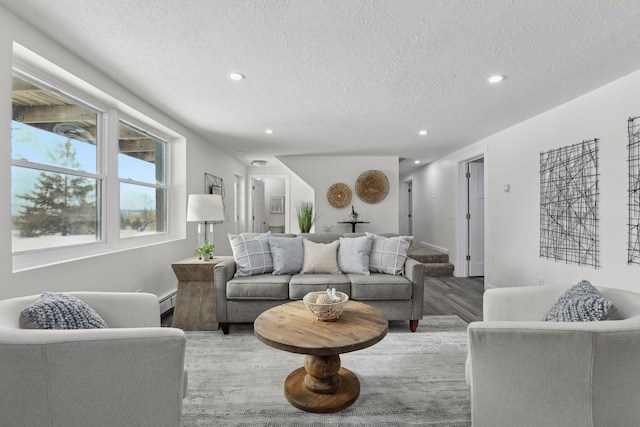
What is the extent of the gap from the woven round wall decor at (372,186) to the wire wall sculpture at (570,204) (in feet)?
9.09

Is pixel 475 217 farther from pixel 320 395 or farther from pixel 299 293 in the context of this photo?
pixel 320 395

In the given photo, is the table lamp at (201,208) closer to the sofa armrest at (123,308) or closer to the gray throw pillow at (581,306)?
the sofa armrest at (123,308)

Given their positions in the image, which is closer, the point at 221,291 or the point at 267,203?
the point at 221,291

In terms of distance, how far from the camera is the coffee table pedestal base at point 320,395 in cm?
165

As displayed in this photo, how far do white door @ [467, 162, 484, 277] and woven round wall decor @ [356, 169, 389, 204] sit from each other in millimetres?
1487

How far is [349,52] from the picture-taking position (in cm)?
201

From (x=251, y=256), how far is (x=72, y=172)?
1.58 m

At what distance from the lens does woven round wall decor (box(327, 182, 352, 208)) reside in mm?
5777

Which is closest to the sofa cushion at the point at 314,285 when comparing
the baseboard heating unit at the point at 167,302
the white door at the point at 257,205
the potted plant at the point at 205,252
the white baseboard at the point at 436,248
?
the potted plant at the point at 205,252

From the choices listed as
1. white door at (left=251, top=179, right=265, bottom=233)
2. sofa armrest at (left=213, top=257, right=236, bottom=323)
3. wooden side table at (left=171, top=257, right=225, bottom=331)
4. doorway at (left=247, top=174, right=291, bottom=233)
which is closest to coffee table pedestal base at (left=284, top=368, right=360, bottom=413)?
sofa armrest at (left=213, top=257, right=236, bottom=323)

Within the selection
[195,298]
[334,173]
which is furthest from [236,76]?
[334,173]

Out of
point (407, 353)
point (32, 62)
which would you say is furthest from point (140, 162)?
point (407, 353)

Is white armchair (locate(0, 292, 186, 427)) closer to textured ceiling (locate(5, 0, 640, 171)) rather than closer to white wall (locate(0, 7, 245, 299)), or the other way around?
white wall (locate(0, 7, 245, 299))

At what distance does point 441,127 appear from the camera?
12.6ft
